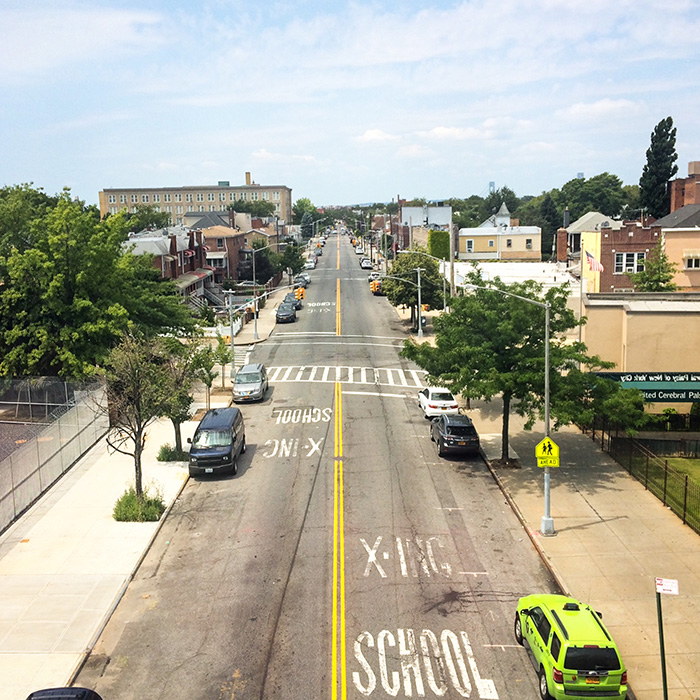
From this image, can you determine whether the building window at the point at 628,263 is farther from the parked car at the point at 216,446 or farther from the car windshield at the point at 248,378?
the parked car at the point at 216,446

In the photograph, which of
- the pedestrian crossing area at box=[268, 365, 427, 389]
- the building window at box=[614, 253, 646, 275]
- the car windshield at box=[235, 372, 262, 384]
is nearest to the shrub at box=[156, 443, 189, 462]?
the car windshield at box=[235, 372, 262, 384]

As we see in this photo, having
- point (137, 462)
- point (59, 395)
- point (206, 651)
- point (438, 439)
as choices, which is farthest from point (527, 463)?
point (59, 395)

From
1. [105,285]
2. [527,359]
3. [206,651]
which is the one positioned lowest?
[206,651]

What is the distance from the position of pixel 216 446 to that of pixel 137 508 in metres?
4.82

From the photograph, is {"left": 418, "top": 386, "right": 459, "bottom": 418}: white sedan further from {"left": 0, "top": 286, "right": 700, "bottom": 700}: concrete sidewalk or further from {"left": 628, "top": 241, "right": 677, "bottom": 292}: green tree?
{"left": 628, "top": 241, "right": 677, "bottom": 292}: green tree

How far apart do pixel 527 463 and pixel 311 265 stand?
10058cm

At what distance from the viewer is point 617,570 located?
811 inches

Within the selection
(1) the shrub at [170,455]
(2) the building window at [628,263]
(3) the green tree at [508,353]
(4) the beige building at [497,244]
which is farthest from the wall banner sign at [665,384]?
(4) the beige building at [497,244]

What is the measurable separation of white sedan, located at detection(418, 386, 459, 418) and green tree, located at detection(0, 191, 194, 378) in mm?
15159

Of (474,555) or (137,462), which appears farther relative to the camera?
(137,462)

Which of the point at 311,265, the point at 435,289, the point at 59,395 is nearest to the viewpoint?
the point at 59,395

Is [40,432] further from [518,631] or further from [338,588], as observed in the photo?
[518,631]

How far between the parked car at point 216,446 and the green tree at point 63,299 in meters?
8.99

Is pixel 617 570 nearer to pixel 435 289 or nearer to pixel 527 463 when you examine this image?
pixel 527 463
